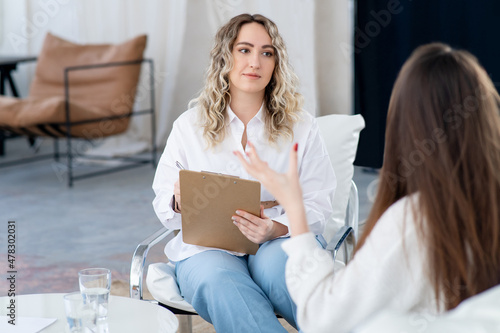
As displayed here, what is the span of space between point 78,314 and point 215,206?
0.50 m

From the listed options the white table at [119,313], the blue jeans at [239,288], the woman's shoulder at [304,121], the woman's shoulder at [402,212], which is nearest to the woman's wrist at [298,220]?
the woman's shoulder at [402,212]

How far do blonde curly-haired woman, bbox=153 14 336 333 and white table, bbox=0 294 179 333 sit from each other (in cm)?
20

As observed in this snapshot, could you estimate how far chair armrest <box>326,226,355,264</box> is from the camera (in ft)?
6.42

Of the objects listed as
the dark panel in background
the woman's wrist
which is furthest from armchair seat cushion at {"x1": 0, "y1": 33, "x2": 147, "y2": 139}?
the woman's wrist

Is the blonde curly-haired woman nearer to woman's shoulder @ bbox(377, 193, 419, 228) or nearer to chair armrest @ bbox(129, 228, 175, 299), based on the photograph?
chair armrest @ bbox(129, 228, 175, 299)

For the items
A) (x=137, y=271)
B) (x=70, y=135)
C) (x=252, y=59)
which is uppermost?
(x=252, y=59)

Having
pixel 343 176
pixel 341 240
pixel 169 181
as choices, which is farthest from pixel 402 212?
pixel 343 176

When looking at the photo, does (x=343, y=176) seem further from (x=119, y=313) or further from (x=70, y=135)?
(x=70, y=135)

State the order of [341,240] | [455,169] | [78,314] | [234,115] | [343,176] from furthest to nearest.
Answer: [343,176]
[234,115]
[341,240]
[78,314]
[455,169]

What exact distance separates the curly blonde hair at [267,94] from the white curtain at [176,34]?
290 cm

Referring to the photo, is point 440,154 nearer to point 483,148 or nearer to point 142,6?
point 483,148

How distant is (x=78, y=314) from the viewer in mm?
1444

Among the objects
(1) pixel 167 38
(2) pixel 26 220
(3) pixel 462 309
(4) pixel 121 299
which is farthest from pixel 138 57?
(3) pixel 462 309

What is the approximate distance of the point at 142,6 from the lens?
5977 millimetres
